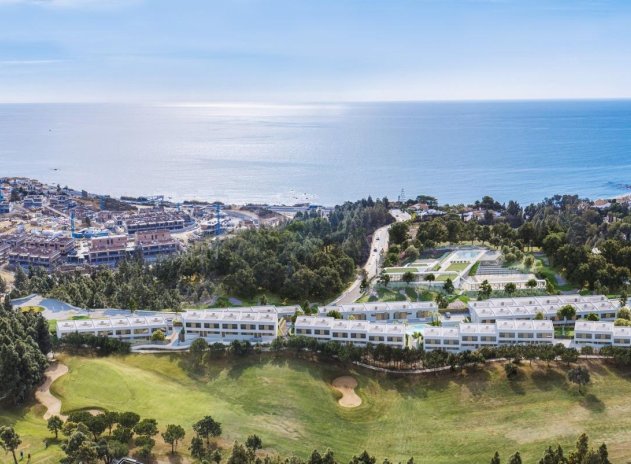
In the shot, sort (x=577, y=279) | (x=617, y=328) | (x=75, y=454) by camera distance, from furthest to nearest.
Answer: (x=577, y=279) → (x=617, y=328) → (x=75, y=454)

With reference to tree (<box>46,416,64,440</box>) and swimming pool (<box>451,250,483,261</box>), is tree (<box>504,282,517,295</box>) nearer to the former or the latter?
swimming pool (<box>451,250,483,261</box>)

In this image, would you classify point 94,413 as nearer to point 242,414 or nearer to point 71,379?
point 71,379

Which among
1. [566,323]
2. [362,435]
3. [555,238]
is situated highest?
[555,238]

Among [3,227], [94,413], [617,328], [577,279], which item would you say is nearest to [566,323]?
[617,328]

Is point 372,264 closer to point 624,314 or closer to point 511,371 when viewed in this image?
point 624,314

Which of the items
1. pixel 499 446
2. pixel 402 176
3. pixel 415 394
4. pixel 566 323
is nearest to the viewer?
pixel 499 446

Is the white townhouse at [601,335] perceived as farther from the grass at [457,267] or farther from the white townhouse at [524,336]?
the grass at [457,267]

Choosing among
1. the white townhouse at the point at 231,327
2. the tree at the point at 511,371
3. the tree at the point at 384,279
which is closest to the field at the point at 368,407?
the tree at the point at 511,371
